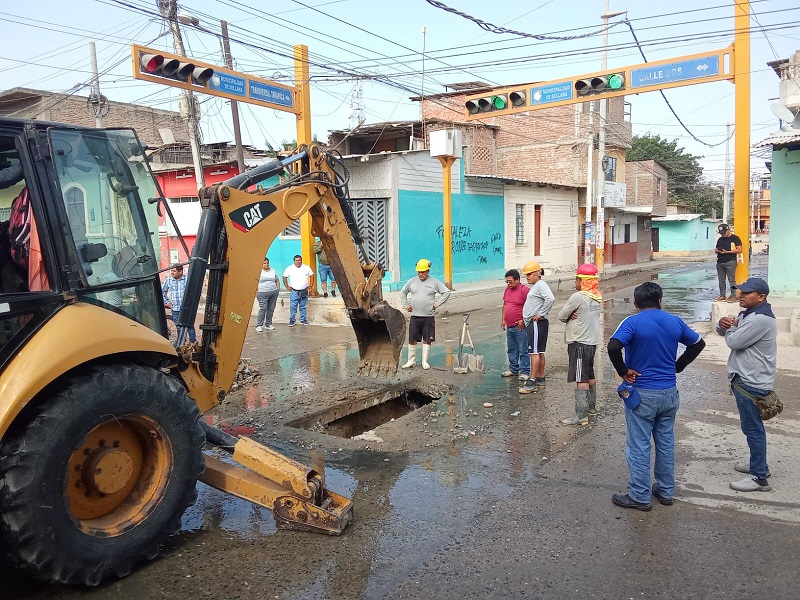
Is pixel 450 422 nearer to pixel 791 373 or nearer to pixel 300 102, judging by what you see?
pixel 791 373

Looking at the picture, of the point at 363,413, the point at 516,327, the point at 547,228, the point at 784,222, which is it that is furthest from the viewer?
the point at 547,228

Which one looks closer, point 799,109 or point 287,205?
point 287,205

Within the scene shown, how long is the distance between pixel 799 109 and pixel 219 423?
11.1 m

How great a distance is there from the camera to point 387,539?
14.4ft

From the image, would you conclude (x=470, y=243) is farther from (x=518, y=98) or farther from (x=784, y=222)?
(x=784, y=222)

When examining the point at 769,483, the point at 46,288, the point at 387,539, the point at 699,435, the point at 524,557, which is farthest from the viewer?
the point at 699,435

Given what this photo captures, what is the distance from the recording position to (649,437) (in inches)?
189

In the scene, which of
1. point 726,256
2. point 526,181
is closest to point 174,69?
point 726,256

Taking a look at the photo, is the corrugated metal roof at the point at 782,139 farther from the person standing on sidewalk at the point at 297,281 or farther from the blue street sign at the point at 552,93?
the person standing on sidewalk at the point at 297,281

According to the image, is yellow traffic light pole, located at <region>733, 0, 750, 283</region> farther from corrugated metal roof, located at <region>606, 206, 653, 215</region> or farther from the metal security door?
corrugated metal roof, located at <region>606, 206, 653, 215</region>

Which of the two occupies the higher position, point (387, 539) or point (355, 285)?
point (355, 285)

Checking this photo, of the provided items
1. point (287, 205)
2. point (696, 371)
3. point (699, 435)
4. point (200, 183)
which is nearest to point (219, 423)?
point (287, 205)

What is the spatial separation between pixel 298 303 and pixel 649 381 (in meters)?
11.0

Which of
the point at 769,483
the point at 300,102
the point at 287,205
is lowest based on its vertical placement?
the point at 769,483
